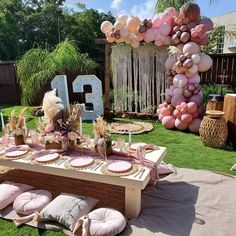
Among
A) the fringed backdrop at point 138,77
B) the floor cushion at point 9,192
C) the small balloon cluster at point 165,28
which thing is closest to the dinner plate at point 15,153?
the floor cushion at point 9,192

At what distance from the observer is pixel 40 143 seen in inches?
124

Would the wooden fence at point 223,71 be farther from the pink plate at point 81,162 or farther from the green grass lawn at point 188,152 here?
the pink plate at point 81,162

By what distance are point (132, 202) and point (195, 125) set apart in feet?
10.0

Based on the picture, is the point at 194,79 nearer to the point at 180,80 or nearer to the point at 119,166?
the point at 180,80

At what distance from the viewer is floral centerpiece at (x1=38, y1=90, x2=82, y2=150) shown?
2818 mm

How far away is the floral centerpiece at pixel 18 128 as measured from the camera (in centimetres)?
306

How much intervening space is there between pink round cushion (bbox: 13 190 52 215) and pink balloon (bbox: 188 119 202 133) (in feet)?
10.9

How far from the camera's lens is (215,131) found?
4258 mm

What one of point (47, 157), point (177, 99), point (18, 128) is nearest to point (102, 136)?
point (47, 157)


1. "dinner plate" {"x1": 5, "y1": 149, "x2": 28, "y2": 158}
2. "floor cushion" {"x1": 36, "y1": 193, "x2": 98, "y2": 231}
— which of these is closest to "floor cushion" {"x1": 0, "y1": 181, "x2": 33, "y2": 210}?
"dinner plate" {"x1": 5, "y1": 149, "x2": 28, "y2": 158}

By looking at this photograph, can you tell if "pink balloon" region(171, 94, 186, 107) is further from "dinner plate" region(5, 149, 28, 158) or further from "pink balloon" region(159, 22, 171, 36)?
"dinner plate" region(5, 149, 28, 158)

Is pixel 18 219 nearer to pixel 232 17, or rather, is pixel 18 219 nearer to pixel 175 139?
pixel 175 139

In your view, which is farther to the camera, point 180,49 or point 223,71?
point 223,71

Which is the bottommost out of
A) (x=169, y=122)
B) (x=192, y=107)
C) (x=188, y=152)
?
(x=188, y=152)
